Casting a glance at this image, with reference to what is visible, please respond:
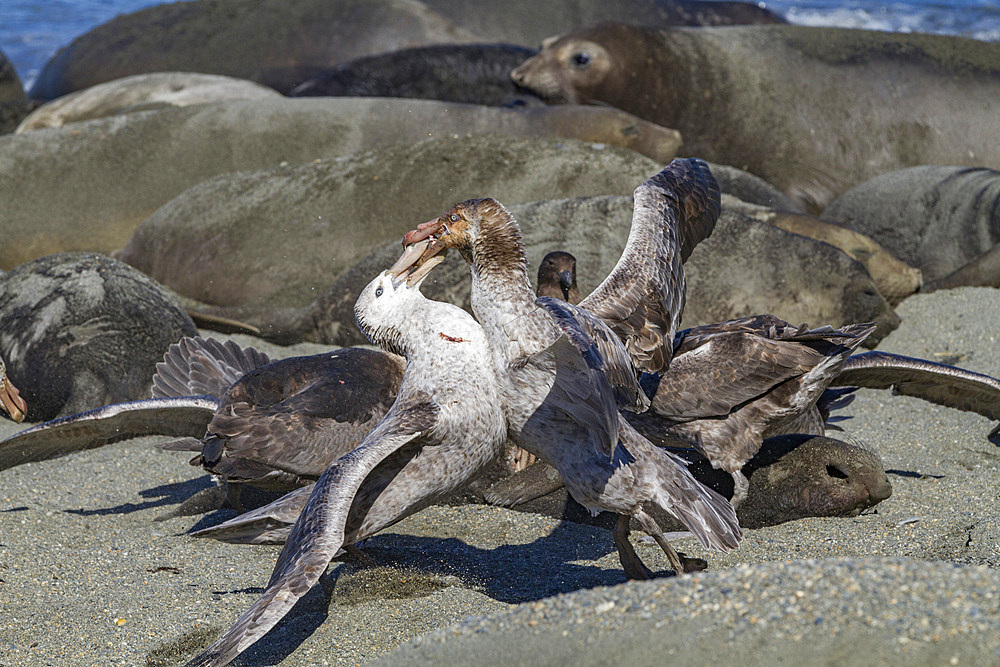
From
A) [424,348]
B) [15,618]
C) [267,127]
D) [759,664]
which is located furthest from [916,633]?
[267,127]

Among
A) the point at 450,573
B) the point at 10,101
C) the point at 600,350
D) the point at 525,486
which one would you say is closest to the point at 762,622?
the point at 600,350

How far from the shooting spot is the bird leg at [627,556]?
12.2 feet

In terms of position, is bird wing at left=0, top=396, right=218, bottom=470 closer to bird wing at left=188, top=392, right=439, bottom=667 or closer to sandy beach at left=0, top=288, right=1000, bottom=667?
sandy beach at left=0, top=288, right=1000, bottom=667

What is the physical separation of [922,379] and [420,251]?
2.41 m

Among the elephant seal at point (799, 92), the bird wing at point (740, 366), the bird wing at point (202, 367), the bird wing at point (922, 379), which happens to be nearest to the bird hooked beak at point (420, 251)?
the bird wing at point (740, 366)

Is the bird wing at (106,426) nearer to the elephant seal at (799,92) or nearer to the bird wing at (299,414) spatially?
the bird wing at (299,414)

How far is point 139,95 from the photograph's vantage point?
11.5 meters

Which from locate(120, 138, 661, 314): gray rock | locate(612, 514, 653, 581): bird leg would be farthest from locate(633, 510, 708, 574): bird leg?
locate(120, 138, 661, 314): gray rock

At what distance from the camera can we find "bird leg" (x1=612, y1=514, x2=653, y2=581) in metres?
3.72

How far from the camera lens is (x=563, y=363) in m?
3.19

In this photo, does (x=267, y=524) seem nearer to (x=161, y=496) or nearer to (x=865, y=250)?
(x=161, y=496)

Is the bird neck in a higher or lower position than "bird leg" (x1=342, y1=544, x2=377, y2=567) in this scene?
higher

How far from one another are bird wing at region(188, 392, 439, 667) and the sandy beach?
0.31 m

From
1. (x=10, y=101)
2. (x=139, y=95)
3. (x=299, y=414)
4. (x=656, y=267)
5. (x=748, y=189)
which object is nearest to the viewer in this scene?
(x=299, y=414)
